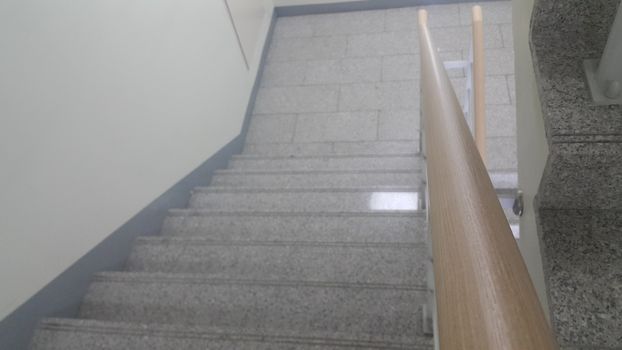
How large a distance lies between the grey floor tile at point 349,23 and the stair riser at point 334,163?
206 cm

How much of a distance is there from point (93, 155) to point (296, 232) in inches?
37.4

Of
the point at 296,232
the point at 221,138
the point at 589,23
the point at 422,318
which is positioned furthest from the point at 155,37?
the point at 589,23

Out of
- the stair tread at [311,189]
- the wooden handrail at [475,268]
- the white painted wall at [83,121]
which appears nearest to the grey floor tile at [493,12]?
the stair tread at [311,189]

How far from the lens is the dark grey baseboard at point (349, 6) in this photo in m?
4.58

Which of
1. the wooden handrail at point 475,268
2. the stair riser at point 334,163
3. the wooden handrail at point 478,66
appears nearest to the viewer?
the wooden handrail at point 475,268

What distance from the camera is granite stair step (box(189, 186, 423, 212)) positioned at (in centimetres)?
213

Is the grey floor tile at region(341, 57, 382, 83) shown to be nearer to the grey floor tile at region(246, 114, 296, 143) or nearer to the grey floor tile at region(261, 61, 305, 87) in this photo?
the grey floor tile at region(261, 61, 305, 87)

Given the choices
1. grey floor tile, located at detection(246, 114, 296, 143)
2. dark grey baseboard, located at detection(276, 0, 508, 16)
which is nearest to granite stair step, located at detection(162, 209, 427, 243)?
grey floor tile, located at detection(246, 114, 296, 143)

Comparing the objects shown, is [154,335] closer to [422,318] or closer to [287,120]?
[422,318]

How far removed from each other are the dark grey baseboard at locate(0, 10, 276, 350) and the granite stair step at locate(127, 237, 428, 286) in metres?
0.10

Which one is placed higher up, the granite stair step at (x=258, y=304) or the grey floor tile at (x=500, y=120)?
the granite stair step at (x=258, y=304)

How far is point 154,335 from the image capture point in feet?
4.35

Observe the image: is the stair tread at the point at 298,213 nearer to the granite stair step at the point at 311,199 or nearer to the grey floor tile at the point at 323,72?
the granite stair step at the point at 311,199

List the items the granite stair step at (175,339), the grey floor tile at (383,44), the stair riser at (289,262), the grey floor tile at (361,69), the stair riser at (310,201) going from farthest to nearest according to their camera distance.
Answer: the grey floor tile at (383,44) → the grey floor tile at (361,69) → the stair riser at (310,201) → the stair riser at (289,262) → the granite stair step at (175,339)
